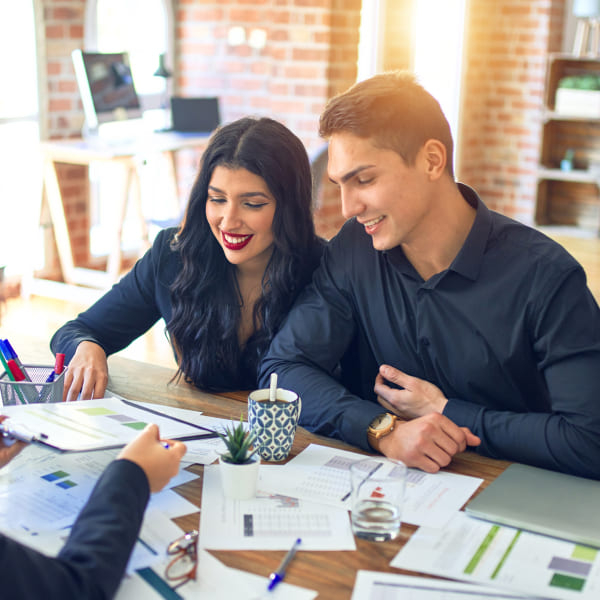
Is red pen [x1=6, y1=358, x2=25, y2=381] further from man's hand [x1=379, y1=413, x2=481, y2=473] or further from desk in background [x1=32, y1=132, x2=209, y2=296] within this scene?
desk in background [x1=32, y1=132, x2=209, y2=296]

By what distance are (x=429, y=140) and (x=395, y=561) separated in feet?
2.83

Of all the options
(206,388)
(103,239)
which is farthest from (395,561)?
(103,239)

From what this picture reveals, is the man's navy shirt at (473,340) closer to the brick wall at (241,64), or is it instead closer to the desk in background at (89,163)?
the brick wall at (241,64)

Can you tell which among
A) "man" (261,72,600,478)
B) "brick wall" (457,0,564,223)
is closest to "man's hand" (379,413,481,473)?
"man" (261,72,600,478)

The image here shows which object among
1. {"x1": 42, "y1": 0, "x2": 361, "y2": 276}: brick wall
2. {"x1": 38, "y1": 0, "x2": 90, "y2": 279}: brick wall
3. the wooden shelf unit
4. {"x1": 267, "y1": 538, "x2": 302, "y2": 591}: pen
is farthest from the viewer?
the wooden shelf unit

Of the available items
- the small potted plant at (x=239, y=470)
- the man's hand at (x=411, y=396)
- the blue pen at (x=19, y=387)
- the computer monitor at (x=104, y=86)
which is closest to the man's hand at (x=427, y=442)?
the man's hand at (x=411, y=396)

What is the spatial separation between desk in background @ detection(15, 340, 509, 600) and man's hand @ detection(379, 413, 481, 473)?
33 mm

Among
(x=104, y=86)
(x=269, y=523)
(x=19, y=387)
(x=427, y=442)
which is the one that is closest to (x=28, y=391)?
(x=19, y=387)

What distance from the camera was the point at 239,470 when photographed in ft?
3.88

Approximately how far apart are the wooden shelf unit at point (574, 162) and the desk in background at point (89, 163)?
121 inches

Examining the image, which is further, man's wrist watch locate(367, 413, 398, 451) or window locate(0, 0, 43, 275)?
window locate(0, 0, 43, 275)

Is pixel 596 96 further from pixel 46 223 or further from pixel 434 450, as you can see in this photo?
pixel 434 450

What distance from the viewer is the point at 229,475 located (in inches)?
46.7

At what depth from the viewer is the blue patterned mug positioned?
132 cm
